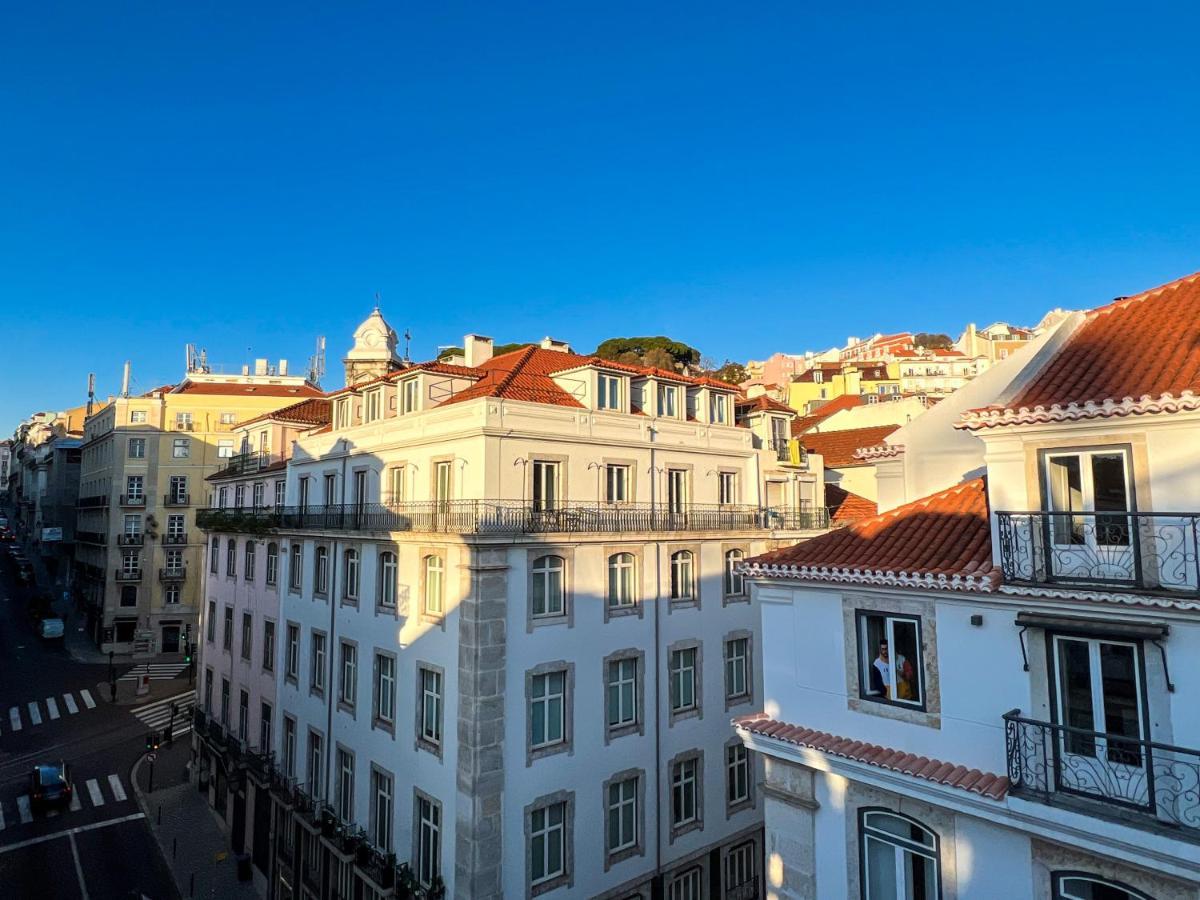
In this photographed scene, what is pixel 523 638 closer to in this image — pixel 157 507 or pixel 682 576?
Answer: pixel 682 576

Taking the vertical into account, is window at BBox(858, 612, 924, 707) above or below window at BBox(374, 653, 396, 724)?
above

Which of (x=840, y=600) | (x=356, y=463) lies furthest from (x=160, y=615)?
(x=840, y=600)

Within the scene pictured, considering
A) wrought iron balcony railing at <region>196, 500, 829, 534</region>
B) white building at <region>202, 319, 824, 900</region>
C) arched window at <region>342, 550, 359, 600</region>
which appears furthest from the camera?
arched window at <region>342, 550, 359, 600</region>

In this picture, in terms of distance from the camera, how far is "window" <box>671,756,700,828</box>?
2264 cm

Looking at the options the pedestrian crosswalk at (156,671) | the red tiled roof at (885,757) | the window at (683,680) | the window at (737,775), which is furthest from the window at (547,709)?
the pedestrian crosswalk at (156,671)

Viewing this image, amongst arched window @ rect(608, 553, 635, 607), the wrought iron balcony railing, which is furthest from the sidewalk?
arched window @ rect(608, 553, 635, 607)

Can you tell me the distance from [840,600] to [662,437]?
1357cm

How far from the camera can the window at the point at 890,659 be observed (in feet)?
36.3

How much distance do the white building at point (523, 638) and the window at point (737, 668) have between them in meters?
0.09

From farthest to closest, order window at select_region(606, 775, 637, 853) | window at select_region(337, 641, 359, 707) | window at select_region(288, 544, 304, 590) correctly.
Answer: window at select_region(288, 544, 304, 590) → window at select_region(337, 641, 359, 707) → window at select_region(606, 775, 637, 853)

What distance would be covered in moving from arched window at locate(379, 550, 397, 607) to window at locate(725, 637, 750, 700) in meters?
11.9

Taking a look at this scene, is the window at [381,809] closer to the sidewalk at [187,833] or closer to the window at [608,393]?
the sidewalk at [187,833]

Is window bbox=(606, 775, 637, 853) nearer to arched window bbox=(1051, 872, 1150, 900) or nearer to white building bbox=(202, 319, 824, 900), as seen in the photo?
white building bbox=(202, 319, 824, 900)

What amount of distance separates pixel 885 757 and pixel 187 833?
30872 mm
